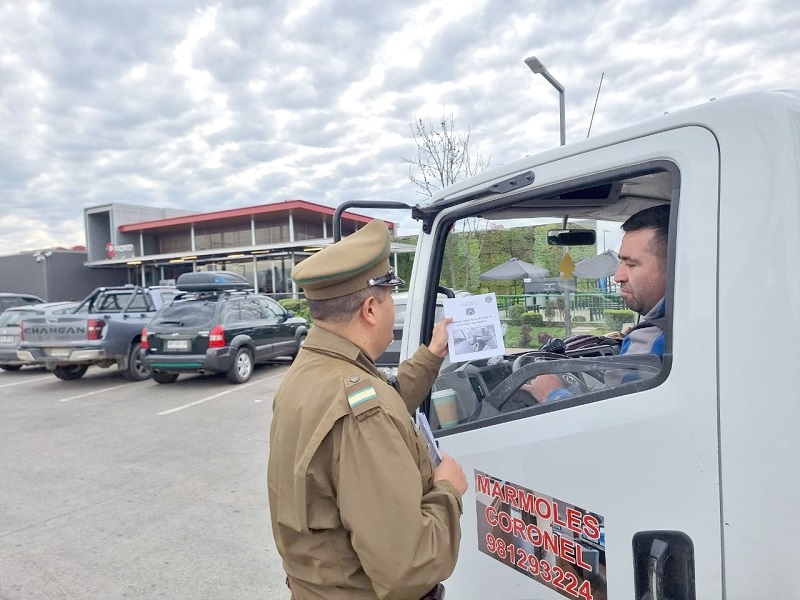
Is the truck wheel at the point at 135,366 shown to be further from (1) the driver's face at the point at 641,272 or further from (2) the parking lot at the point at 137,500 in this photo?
(1) the driver's face at the point at 641,272

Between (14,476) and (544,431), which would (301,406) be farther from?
(14,476)

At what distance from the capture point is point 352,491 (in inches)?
43.6

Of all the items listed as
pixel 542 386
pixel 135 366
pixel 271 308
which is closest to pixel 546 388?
pixel 542 386

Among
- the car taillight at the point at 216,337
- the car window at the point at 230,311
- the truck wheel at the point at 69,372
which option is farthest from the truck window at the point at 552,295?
the truck wheel at the point at 69,372

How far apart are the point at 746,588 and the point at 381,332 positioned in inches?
36.9

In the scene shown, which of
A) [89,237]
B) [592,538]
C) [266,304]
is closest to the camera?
[592,538]

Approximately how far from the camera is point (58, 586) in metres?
3.27

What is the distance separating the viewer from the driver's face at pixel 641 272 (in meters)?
1.47

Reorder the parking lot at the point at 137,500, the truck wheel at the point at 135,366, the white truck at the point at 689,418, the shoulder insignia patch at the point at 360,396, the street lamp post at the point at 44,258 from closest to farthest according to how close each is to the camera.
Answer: the white truck at the point at 689,418
the shoulder insignia patch at the point at 360,396
the parking lot at the point at 137,500
the truck wheel at the point at 135,366
the street lamp post at the point at 44,258

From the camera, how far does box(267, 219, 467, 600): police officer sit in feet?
3.60

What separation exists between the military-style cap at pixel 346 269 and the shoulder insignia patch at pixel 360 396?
261 millimetres

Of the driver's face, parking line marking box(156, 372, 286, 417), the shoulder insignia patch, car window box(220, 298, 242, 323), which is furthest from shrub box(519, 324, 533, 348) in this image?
car window box(220, 298, 242, 323)

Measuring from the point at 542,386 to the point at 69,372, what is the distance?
1135 centimetres

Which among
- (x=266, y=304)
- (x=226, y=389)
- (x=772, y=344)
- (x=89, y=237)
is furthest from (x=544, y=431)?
(x=89, y=237)
